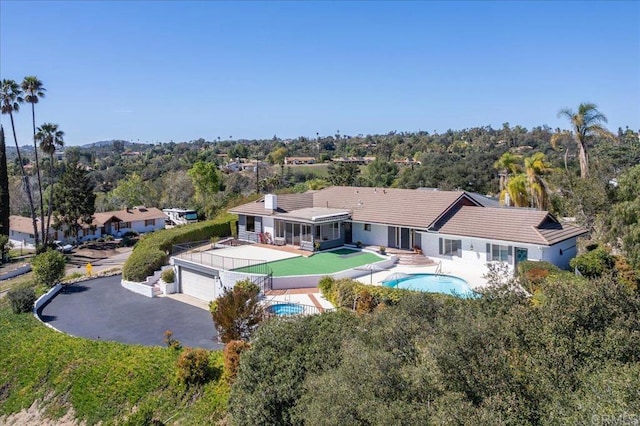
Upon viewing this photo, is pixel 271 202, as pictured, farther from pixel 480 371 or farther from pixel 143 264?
pixel 480 371

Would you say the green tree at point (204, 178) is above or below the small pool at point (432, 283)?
above

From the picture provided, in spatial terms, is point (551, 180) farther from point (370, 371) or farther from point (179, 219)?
→ point (179, 219)

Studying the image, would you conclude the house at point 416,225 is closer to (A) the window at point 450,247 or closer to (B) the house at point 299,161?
(A) the window at point 450,247

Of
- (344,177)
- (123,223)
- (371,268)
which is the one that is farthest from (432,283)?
(123,223)

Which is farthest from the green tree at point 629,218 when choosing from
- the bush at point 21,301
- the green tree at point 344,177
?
the green tree at point 344,177

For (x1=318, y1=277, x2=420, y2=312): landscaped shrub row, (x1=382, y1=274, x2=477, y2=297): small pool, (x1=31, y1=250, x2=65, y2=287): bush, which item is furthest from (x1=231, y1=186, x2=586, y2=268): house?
(x1=31, y1=250, x2=65, y2=287): bush
